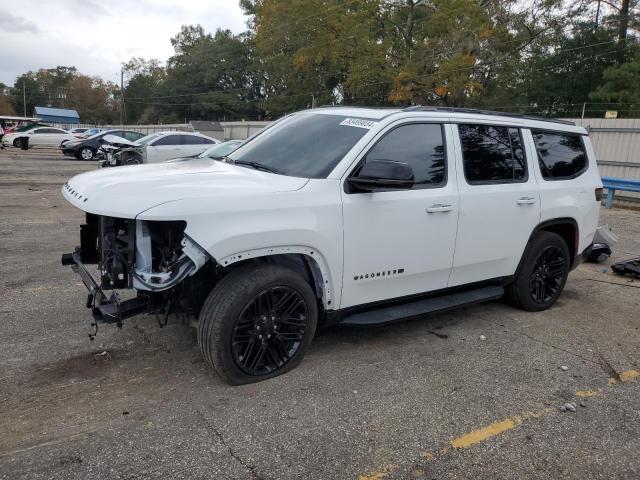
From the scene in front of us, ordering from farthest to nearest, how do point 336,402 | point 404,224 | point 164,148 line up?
point 164,148
point 404,224
point 336,402

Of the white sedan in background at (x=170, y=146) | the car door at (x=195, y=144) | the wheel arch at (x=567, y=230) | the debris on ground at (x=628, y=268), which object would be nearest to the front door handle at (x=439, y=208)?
the wheel arch at (x=567, y=230)

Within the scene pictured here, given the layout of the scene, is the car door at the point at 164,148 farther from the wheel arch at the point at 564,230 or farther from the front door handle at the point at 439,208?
the front door handle at the point at 439,208

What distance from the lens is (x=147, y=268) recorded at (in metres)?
3.21

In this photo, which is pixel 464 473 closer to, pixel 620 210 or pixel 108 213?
pixel 108 213

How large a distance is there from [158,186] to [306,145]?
129 centimetres

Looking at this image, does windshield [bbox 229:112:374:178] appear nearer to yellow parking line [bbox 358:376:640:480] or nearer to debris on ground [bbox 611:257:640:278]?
yellow parking line [bbox 358:376:640:480]

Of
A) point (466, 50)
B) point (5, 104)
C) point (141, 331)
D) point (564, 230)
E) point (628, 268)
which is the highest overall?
point (5, 104)

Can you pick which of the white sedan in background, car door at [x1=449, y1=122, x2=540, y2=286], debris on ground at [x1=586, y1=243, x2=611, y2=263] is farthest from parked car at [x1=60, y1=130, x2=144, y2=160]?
car door at [x1=449, y1=122, x2=540, y2=286]

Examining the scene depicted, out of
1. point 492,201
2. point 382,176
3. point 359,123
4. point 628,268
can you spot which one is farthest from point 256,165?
point 628,268

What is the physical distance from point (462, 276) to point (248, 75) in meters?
75.9

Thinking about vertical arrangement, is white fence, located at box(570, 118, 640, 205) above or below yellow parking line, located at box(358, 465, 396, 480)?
above

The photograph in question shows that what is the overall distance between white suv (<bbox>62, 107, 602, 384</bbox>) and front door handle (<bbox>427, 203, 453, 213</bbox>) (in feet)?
0.04

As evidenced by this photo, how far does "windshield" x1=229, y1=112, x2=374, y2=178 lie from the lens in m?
3.81

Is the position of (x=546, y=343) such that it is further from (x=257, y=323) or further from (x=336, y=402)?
(x=257, y=323)
